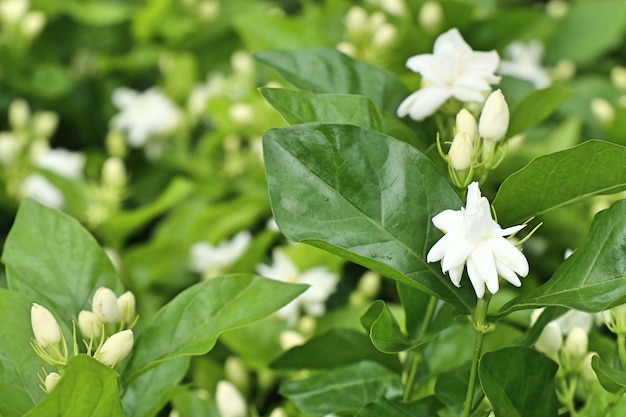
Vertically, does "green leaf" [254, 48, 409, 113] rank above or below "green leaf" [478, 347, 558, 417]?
above

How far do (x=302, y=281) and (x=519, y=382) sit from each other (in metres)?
0.47

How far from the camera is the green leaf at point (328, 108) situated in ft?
2.02

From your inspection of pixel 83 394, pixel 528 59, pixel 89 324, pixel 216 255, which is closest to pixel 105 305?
pixel 89 324

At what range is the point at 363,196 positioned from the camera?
579mm

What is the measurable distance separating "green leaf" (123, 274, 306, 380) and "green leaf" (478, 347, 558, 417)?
0.14 m

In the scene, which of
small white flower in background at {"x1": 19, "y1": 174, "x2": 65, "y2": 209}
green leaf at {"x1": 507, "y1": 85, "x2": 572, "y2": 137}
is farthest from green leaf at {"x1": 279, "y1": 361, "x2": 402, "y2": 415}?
small white flower in background at {"x1": 19, "y1": 174, "x2": 65, "y2": 209}

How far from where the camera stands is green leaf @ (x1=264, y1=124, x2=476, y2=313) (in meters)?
0.56

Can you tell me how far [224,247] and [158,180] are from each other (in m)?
0.28

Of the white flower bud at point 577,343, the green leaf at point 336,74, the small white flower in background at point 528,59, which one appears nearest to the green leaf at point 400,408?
the white flower bud at point 577,343

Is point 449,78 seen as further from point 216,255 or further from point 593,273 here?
point 216,255

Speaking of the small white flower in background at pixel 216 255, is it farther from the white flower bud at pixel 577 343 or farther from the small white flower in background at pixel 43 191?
the white flower bud at pixel 577 343

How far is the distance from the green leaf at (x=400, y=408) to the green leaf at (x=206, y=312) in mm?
98

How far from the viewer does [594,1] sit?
5.16 ft

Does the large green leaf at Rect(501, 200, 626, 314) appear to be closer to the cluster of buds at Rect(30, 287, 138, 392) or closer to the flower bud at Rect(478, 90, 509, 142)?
the flower bud at Rect(478, 90, 509, 142)
